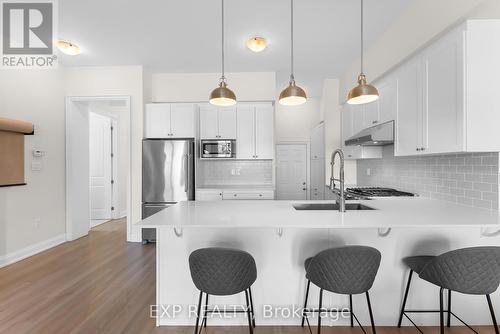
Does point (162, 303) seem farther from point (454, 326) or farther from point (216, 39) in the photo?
point (216, 39)

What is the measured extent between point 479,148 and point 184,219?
2254mm

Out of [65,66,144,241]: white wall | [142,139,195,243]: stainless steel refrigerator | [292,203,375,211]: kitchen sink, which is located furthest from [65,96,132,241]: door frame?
[292,203,375,211]: kitchen sink

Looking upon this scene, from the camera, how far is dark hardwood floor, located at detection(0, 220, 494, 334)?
6.95 feet

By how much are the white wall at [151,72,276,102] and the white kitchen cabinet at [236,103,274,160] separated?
0.29m

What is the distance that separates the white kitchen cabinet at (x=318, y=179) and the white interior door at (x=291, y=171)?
318 mm

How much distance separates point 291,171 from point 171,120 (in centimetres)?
311

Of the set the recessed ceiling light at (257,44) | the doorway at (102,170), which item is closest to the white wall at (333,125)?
the recessed ceiling light at (257,44)

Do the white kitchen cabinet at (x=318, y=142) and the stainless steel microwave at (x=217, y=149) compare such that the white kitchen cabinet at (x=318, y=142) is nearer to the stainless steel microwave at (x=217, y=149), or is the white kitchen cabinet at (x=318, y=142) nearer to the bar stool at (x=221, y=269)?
the stainless steel microwave at (x=217, y=149)

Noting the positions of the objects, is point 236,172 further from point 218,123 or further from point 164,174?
point 164,174

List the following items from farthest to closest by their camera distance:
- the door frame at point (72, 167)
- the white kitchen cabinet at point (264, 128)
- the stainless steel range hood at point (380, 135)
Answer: the white kitchen cabinet at point (264, 128)
the door frame at point (72, 167)
the stainless steel range hood at point (380, 135)

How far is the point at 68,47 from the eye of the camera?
3646 mm

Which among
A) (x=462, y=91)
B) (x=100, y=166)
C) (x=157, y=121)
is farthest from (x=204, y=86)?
(x=462, y=91)

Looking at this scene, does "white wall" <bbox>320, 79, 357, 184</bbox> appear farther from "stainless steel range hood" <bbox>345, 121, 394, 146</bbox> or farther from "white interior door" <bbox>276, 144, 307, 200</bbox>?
"stainless steel range hood" <bbox>345, 121, 394, 146</bbox>

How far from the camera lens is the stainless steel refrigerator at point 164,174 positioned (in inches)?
169
